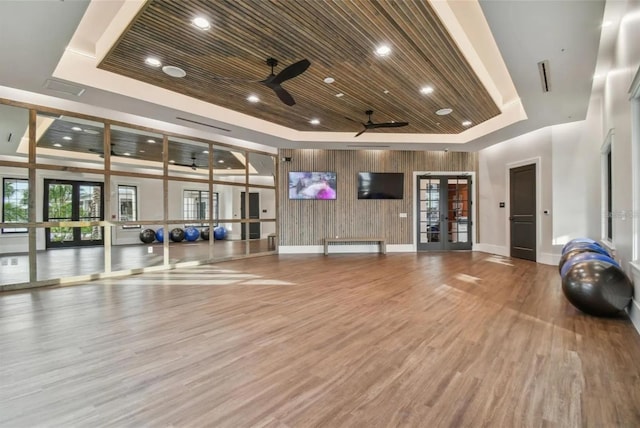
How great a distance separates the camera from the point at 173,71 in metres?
4.70

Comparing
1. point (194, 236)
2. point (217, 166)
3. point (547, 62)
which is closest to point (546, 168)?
point (547, 62)

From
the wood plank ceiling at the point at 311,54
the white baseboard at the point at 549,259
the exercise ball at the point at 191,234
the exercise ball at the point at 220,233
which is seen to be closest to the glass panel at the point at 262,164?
the wood plank ceiling at the point at 311,54

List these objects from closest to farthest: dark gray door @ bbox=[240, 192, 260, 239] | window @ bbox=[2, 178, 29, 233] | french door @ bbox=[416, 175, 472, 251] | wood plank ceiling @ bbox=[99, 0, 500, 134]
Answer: wood plank ceiling @ bbox=[99, 0, 500, 134] < window @ bbox=[2, 178, 29, 233] < french door @ bbox=[416, 175, 472, 251] < dark gray door @ bbox=[240, 192, 260, 239]

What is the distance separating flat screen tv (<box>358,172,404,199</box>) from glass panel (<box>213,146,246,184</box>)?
3.67 m

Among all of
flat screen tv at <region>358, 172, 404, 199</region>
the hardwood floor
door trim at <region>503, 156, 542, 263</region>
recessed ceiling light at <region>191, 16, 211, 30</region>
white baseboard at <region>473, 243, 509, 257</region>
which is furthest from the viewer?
flat screen tv at <region>358, 172, 404, 199</region>

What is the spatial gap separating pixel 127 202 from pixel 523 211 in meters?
12.9

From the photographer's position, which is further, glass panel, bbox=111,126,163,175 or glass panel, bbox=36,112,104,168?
glass panel, bbox=111,126,163,175

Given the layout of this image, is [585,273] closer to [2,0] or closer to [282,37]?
[282,37]

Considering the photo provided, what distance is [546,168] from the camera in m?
7.10

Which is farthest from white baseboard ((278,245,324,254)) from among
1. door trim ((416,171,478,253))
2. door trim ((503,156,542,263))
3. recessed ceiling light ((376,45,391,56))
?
recessed ceiling light ((376,45,391,56))

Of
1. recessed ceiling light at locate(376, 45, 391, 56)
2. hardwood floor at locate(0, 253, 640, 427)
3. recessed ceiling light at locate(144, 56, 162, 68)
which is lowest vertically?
hardwood floor at locate(0, 253, 640, 427)

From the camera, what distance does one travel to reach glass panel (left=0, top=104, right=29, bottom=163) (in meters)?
5.03

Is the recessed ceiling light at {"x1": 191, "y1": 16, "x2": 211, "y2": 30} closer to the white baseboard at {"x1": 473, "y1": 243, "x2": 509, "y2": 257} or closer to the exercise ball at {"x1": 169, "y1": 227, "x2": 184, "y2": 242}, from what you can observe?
the white baseboard at {"x1": 473, "y1": 243, "x2": 509, "y2": 257}

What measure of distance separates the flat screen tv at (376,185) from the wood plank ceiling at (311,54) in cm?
296
